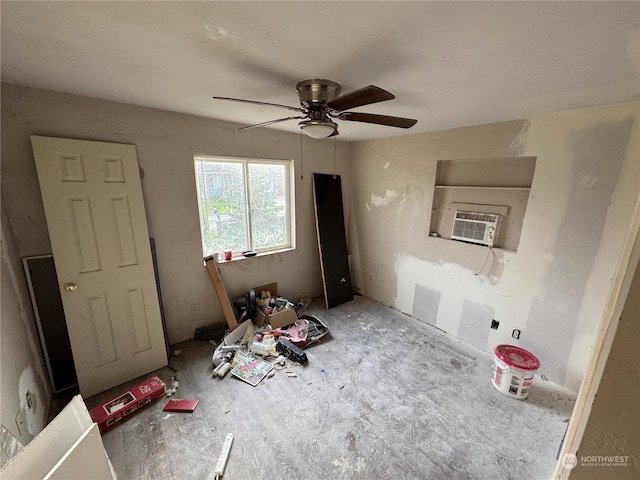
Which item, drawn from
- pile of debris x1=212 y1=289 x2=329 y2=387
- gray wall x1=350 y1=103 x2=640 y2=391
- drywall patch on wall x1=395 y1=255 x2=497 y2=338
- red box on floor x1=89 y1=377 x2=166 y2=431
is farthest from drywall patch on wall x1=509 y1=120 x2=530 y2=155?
red box on floor x1=89 y1=377 x2=166 y2=431

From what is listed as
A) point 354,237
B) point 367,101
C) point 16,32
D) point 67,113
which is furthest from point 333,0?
point 354,237

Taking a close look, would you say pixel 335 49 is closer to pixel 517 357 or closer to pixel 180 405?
pixel 180 405

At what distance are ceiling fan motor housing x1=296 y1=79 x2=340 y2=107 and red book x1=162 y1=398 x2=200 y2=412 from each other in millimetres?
2271

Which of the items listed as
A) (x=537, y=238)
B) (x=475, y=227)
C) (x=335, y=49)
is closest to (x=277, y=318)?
(x=475, y=227)

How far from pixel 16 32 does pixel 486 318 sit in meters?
3.65

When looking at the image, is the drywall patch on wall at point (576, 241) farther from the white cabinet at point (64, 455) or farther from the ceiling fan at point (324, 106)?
the white cabinet at point (64, 455)

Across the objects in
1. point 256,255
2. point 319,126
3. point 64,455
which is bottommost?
point 64,455

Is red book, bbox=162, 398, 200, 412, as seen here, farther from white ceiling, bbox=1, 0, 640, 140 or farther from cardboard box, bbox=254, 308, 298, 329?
white ceiling, bbox=1, 0, 640, 140

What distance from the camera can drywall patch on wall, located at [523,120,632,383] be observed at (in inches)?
68.6

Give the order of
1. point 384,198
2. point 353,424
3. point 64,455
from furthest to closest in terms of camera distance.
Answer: point 384,198, point 353,424, point 64,455

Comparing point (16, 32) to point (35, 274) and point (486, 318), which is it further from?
point (486, 318)

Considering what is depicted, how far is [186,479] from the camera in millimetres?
1402

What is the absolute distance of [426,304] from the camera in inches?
118

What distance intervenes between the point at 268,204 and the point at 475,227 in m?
2.32
